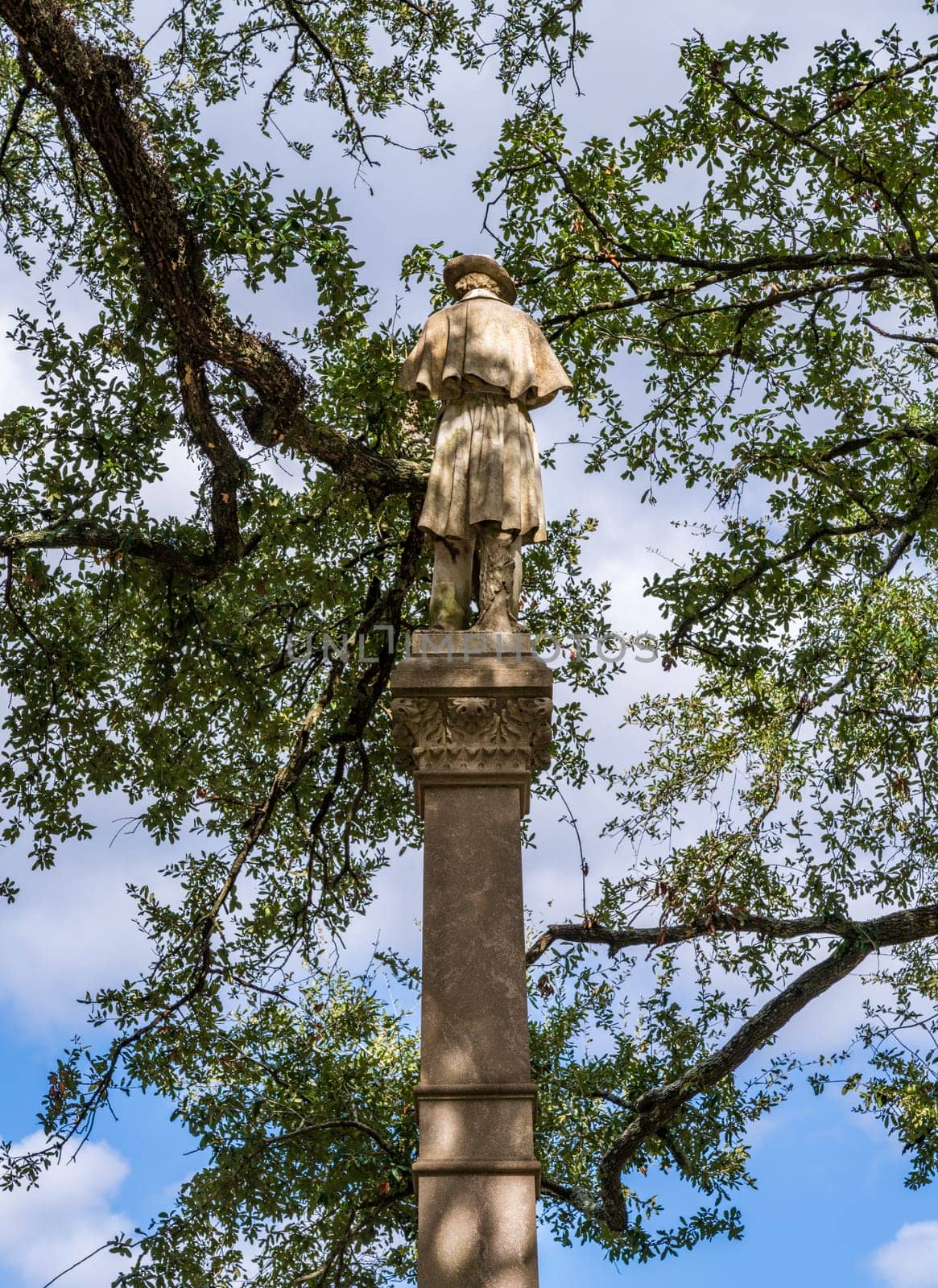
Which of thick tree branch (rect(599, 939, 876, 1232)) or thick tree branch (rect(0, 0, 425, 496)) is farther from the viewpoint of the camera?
thick tree branch (rect(599, 939, 876, 1232))

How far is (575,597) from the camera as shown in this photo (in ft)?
41.0

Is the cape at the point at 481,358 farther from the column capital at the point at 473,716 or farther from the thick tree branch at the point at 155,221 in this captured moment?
the thick tree branch at the point at 155,221

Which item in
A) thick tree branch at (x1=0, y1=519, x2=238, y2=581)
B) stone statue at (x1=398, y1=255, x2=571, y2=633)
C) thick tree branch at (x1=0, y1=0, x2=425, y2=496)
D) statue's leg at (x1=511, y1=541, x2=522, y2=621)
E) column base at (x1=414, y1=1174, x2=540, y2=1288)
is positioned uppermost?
thick tree branch at (x1=0, y1=0, x2=425, y2=496)

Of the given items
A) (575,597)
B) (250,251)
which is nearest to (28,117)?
(250,251)

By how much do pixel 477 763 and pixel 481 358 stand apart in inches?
78.7

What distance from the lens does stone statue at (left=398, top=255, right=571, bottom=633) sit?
7.12 metres

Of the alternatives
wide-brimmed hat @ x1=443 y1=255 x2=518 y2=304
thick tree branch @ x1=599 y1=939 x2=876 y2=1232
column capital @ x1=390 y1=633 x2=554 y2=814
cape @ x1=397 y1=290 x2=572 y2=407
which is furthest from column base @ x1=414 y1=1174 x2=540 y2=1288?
thick tree branch @ x1=599 y1=939 x2=876 y2=1232

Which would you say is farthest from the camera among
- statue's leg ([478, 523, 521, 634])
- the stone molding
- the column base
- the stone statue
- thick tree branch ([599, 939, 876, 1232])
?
thick tree branch ([599, 939, 876, 1232])

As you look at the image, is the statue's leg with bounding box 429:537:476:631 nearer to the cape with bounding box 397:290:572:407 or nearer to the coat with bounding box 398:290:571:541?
the coat with bounding box 398:290:571:541

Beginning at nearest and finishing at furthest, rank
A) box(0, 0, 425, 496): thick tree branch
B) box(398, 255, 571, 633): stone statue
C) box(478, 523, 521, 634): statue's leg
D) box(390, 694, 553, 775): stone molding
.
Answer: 1. box(390, 694, 553, 775): stone molding
2. box(478, 523, 521, 634): statue's leg
3. box(398, 255, 571, 633): stone statue
4. box(0, 0, 425, 496): thick tree branch

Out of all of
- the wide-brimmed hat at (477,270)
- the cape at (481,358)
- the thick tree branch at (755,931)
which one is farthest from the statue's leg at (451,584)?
the thick tree branch at (755,931)

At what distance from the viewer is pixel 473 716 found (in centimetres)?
668

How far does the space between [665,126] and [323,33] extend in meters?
2.83

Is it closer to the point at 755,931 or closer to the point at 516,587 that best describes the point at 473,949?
the point at 516,587
